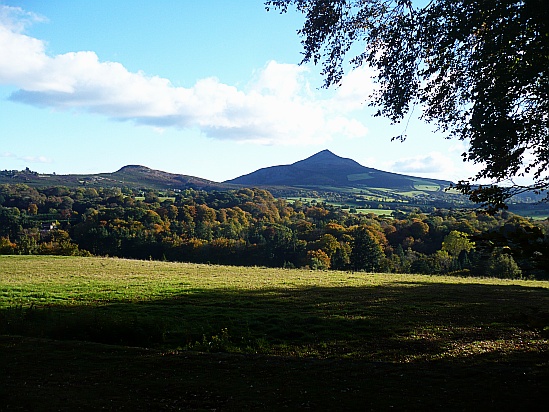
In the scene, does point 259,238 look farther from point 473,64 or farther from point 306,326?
point 473,64

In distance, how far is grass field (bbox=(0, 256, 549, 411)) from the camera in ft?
25.1

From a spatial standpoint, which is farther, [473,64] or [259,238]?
[259,238]

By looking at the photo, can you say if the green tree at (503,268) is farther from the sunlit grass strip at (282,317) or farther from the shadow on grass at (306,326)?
the shadow on grass at (306,326)

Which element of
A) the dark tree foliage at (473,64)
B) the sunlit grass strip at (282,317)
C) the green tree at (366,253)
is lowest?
the green tree at (366,253)

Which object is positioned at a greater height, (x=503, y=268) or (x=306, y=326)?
(x=306, y=326)

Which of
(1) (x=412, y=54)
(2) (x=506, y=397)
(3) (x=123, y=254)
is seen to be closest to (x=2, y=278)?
(1) (x=412, y=54)

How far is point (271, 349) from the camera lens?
Result: 13688 mm

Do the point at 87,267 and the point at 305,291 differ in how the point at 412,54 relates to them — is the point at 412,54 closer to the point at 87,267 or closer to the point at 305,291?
the point at 305,291

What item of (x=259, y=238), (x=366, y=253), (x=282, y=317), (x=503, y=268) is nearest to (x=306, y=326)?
(x=282, y=317)

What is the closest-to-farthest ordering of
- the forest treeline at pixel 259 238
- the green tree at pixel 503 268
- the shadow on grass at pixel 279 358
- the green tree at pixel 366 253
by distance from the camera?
the shadow on grass at pixel 279 358 → the green tree at pixel 503 268 → the forest treeline at pixel 259 238 → the green tree at pixel 366 253

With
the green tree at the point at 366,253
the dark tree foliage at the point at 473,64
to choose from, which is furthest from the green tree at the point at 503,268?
the dark tree foliage at the point at 473,64

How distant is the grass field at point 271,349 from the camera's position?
765cm

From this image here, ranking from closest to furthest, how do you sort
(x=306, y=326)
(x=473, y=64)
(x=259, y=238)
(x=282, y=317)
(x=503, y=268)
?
(x=473, y=64)
(x=306, y=326)
(x=282, y=317)
(x=503, y=268)
(x=259, y=238)

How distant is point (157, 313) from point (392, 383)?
12474 mm
